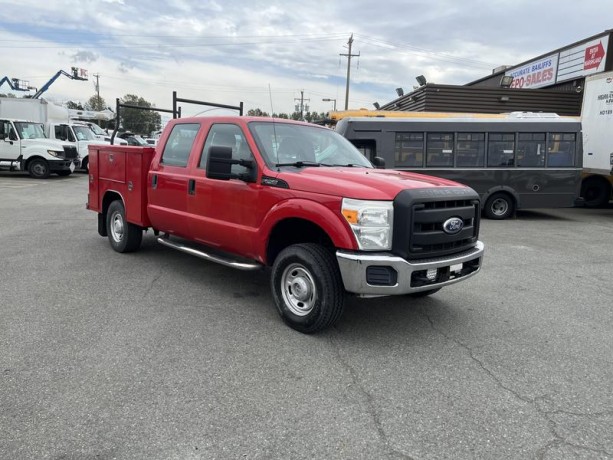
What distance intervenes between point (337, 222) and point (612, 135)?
12.9 meters

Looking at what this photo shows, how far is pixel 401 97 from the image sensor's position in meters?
25.2

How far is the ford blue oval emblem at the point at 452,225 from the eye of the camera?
Result: 411 cm

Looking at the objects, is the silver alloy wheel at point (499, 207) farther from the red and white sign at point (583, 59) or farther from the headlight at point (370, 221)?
the headlight at point (370, 221)

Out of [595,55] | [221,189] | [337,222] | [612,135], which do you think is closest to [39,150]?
[221,189]

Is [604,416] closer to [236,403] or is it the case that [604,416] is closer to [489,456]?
[489,456]

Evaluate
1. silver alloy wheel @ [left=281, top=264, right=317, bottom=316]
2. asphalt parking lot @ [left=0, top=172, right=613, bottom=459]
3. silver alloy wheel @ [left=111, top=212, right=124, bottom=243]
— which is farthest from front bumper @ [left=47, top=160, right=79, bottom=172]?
silver alloy wheel @ [left=281, top=264, right=317, bottom=316]

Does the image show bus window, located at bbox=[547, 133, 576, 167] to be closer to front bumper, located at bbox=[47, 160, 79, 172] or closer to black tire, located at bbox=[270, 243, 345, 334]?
black tire, located at bbox=[270, 243, 345, 334]

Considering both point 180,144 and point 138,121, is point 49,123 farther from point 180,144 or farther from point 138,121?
point 138,121

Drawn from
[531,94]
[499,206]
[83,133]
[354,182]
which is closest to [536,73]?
[531,94]

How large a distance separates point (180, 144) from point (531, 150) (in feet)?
33.4

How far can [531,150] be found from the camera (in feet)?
41.6

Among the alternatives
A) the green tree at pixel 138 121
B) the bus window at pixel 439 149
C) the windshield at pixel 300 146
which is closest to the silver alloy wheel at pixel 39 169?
the bus window at pixel 439 149

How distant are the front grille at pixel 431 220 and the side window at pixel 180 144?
2928 millimetres

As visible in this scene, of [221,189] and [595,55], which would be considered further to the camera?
[595,55]
